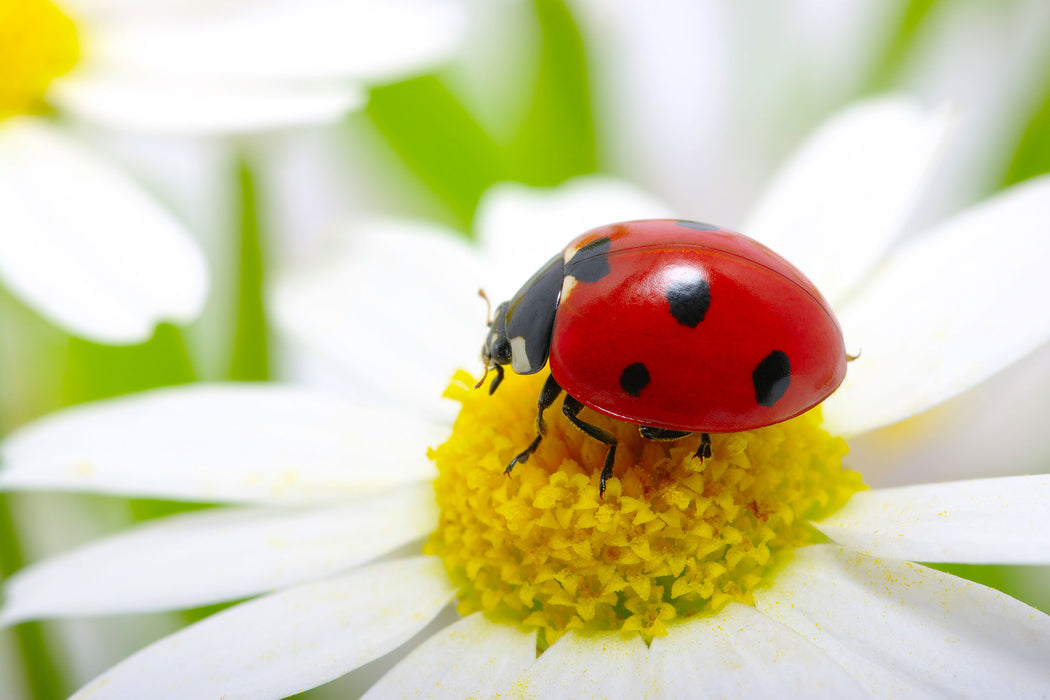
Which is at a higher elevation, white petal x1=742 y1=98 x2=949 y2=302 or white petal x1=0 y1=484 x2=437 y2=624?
white petal x1=742 y1=98 x2=949 y2=302

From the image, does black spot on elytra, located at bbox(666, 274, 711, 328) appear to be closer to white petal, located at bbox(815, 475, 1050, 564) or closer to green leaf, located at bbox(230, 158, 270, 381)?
white petal, located at bbox(815, 475, 1050, 564)

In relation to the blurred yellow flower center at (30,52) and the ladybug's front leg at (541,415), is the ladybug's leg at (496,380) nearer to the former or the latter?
the ladybug's front leg at (541,415)

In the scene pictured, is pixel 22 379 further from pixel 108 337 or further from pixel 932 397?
pixel 932 397

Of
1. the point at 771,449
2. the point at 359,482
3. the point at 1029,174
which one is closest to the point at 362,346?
the point at 359,482

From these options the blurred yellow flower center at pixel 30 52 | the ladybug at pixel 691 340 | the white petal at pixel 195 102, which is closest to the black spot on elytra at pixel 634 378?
the ladybug at pixel 691 340

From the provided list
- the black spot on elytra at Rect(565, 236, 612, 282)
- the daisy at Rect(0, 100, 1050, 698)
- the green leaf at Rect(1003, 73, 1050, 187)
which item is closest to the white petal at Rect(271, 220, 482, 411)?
the daisy at Rect(0, 100, 1050, 698)

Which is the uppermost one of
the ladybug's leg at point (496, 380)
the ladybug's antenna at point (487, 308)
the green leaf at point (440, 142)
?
the green leaf at point (440, 142)
